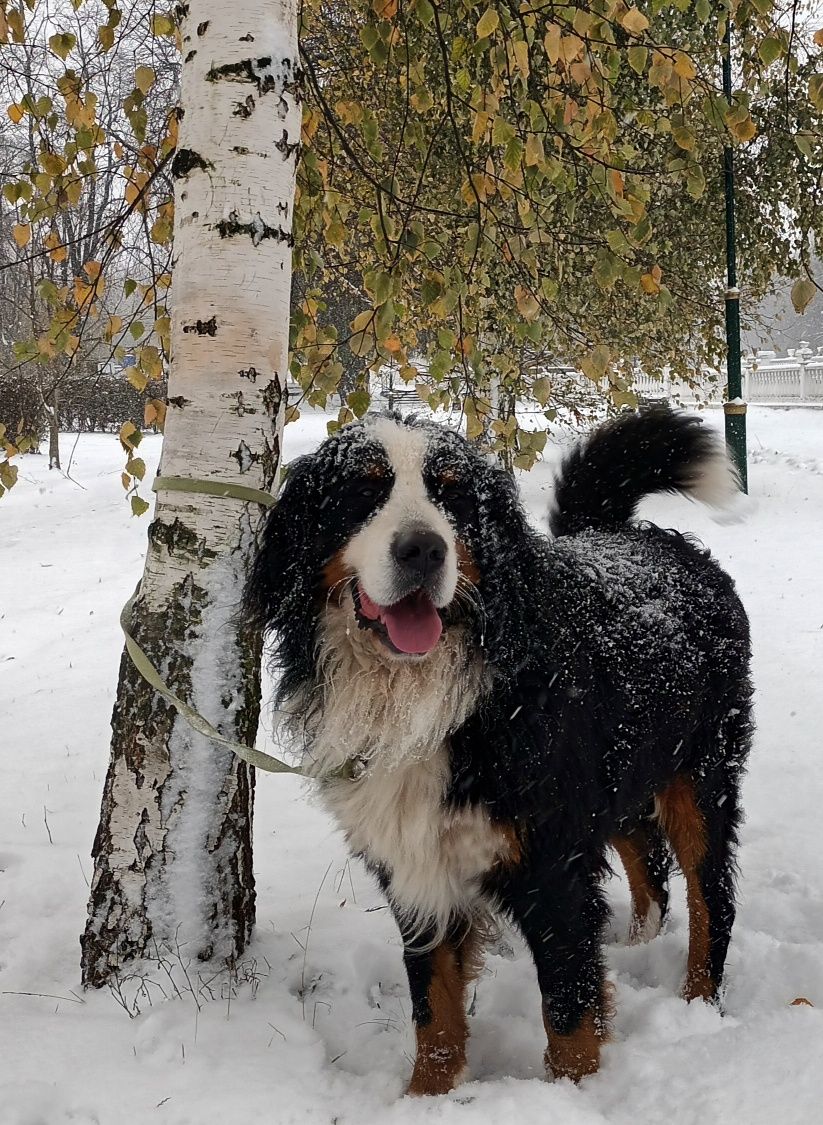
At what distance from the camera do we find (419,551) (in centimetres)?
179

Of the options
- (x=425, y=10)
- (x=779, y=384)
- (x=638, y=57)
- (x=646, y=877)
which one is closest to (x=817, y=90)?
(x=638, y=57)

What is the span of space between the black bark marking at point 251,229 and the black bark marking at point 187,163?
0.50 ft

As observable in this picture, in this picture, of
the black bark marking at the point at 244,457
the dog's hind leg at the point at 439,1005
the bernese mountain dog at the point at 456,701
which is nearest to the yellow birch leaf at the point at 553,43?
the bernese mountain dog at the point at 456,701

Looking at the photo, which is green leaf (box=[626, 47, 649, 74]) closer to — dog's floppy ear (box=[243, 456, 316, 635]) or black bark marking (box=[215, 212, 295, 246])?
black bark marking (box=[215, 212, 295, 246])

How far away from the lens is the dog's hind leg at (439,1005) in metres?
2.10

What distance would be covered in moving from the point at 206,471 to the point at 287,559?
15.8 inches

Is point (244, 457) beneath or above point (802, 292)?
beneath

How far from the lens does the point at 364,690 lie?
2.06 meters

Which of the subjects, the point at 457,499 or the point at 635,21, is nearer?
the point at 457,499

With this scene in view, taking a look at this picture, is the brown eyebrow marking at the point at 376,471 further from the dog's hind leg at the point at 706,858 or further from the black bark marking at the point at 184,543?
the dog's hind leg at the point at 706,858

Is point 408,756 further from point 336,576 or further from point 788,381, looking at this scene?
point 788,381

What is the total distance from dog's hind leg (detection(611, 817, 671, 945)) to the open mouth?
4.32ft

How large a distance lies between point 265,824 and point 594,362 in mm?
2262

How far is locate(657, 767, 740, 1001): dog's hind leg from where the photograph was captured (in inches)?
96.4
